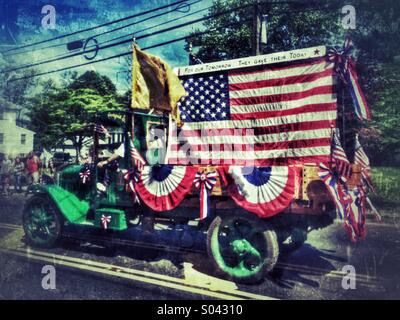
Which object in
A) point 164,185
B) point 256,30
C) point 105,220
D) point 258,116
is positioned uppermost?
point 256,30

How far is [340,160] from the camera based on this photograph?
15.1 ft

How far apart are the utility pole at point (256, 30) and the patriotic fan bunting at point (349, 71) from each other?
266 centimetres

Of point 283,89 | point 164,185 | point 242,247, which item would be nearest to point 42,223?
point 164,185

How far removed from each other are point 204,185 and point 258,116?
163 centimetres

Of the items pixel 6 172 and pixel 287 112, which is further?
pixel 6 172

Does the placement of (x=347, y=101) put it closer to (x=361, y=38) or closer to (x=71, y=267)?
(x=361, y=38)

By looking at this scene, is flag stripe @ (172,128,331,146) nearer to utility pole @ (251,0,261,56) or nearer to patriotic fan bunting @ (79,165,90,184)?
patriotic fan bunting @ (79,165,90,184)

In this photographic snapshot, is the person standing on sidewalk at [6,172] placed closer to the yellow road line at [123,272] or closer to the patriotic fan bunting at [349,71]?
the yellow road line at [123,272]

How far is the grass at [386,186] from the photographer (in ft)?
25.4

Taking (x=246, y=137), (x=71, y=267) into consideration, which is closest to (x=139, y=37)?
(x=246, y=137)

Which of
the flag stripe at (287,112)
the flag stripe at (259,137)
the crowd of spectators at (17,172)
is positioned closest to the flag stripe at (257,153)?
the flag stripe at (259,137)

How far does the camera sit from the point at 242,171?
459 centimetres

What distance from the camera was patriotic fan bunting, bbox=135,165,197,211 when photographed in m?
4.91

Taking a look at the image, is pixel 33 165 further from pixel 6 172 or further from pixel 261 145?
pixel 261 145
